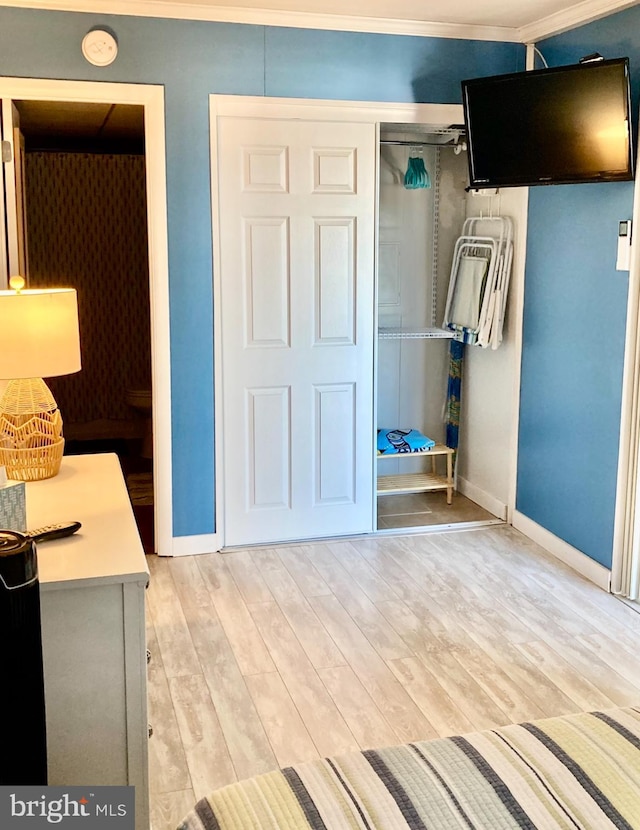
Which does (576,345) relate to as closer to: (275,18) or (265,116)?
(265,116)

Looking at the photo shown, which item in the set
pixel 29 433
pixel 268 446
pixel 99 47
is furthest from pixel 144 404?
pixel 29 433

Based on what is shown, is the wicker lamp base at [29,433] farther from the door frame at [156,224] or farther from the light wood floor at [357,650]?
the door frame at [156,224]

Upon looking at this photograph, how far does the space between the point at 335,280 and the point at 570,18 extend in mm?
1524

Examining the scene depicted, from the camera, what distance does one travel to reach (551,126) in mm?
3586

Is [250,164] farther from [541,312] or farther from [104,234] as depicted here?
[104,234]

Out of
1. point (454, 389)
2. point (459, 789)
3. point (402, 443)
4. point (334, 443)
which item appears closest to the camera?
point (459, 789)

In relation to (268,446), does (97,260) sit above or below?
above

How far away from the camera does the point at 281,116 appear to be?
3.99 m

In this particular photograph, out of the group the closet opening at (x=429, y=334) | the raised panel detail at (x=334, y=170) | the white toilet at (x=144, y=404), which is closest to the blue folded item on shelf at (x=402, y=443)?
the closet opening at (x=429, y=334)

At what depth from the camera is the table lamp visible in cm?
254

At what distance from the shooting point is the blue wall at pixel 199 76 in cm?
368

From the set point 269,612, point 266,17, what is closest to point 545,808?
point 269,612

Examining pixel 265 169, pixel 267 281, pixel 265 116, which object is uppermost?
→ pixel 265 116

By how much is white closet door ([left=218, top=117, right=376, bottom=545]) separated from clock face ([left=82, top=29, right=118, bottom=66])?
1.83 ft
